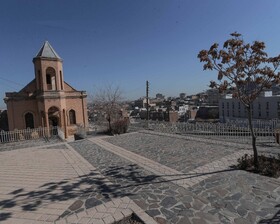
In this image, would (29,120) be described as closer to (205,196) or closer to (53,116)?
(53,116)

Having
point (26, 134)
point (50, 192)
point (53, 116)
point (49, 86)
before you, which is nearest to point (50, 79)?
point (49, 86)

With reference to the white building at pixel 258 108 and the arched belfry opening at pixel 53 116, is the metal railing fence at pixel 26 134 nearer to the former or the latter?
the arched belfry opening at pixel 53 116

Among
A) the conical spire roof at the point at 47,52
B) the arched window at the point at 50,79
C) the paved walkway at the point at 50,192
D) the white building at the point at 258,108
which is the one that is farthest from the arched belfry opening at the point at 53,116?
the white building at the point at 258,108

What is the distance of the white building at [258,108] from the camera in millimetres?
54969

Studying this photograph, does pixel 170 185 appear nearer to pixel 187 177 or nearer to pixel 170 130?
pixel 187 177

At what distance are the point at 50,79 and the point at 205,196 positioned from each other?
78.1ft

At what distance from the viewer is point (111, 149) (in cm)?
1097

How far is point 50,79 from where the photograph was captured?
24609 mm

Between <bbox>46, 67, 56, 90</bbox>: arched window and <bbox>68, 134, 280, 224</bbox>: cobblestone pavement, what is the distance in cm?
1988

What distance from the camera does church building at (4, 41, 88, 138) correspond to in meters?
23.1

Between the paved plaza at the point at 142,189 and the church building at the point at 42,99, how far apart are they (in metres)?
15.1

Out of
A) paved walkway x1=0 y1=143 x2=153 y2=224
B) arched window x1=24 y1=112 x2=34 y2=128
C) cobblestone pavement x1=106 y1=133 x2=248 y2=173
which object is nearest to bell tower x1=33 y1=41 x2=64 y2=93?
arched window x1=24 y1=112 x2=34 y2=128

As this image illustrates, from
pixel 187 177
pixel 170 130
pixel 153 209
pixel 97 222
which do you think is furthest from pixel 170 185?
pixel 170 130

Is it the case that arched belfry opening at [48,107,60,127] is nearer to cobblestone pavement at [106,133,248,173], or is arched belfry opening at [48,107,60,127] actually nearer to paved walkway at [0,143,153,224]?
paved walkway at [0,143,153,224]
